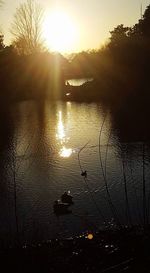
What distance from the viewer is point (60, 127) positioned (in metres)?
19.0

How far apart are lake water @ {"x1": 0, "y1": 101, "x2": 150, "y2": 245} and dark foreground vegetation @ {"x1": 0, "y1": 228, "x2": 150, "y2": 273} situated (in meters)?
0.46

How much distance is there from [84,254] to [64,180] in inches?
186

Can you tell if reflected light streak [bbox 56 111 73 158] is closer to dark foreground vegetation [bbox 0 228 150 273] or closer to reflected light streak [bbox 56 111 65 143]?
reflected light streak [bbox 56 111 65 143]

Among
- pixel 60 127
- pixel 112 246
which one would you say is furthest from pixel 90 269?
pixel 60 127

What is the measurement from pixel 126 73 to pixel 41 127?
1615cm

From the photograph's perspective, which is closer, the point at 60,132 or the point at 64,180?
the point at 64,180

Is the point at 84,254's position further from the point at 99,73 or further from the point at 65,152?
the point at 99,73

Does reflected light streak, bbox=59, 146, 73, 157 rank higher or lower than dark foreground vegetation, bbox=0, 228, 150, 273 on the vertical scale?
lower

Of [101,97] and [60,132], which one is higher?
[101,97]

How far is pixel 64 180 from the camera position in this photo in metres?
10.3

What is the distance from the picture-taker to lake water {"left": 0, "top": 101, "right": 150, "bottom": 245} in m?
7.66

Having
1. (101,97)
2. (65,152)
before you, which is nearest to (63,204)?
(65,152)

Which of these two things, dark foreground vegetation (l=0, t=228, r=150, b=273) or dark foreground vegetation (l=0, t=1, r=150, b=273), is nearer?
dark foreground vegetation (l=0, t=228, r=150, b=273)

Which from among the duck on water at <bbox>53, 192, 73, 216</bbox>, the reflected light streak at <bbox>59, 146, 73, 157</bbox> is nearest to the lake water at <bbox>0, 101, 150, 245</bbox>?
the reflected light streak at <bbox>59, 146, 73, 157</bbox>
